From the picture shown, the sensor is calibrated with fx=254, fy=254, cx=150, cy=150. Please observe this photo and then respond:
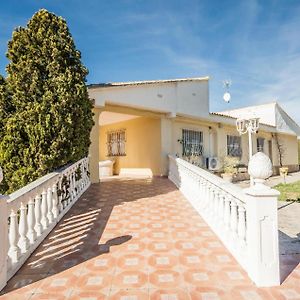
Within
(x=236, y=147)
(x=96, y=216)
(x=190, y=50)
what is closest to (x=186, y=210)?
(x=96, y=216)

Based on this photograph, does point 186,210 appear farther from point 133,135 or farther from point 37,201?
point 133,135

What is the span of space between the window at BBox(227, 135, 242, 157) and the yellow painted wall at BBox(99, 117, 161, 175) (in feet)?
20.2

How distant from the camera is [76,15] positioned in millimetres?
7895

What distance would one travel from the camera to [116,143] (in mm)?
14266

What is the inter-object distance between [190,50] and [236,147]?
808 centimetres

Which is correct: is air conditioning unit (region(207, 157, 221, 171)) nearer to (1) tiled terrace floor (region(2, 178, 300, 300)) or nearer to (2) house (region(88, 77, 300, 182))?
(2) house (region(88, 77, 300, 182))

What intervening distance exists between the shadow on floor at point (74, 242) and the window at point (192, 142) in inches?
269

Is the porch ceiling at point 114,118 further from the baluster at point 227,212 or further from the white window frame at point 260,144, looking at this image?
the white window frame at point 260,144

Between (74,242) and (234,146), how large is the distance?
46.5 ft

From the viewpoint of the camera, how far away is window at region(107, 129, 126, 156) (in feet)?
45.3

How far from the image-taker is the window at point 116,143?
544 inches

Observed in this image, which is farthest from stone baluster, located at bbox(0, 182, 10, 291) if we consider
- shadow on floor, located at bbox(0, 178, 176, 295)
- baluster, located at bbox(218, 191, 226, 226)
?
baluster, located at bbox(218, 191, 226, 226)

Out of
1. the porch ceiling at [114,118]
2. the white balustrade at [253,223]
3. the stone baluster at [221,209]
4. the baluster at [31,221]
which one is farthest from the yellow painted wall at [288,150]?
the baluster at [31,221]

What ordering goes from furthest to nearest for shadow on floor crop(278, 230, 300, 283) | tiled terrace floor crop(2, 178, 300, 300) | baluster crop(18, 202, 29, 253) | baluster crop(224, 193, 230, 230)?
baluster crop(224, 193, 230, 230) → baluster crop(18, 202, 29, 253) → shadow on floor crop(278, 230, 300, 283) → tiled terrace floor crop(2, 178, 300, 300)
